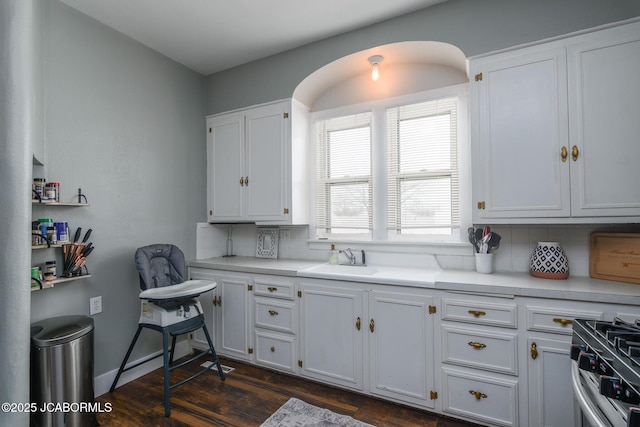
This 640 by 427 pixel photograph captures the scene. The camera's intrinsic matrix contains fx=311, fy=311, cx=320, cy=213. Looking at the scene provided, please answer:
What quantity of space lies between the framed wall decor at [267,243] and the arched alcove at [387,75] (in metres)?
1.40

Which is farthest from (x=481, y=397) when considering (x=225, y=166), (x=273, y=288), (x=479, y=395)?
(x=225, y=166)

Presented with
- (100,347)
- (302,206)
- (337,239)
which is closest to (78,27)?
(302,206)

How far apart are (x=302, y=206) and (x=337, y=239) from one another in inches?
18.9

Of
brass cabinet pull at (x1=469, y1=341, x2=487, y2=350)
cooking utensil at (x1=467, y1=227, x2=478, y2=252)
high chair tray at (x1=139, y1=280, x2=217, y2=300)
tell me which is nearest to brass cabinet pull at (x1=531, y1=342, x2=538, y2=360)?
brass cabinet pull at (x1=469, y1=341, x2=487, y2=350)

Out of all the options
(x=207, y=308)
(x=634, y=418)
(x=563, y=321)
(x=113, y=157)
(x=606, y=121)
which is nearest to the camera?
(x=634, y=418)

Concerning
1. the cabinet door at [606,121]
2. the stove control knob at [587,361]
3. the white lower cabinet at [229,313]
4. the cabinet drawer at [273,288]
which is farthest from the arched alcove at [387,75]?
the stove control knob at [587,361]

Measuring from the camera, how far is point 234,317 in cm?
292

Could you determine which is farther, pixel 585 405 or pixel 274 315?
pixel 274 315

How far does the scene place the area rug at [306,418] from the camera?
203 cm

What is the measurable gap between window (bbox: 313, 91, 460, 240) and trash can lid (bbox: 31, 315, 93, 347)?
2.02 meters

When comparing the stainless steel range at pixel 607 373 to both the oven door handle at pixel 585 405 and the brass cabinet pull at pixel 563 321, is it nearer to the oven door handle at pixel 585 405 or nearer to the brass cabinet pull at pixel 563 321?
the oven door handle at pixel 585 405

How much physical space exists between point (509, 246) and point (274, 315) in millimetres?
1984

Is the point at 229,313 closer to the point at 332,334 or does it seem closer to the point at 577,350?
the point at 332,334

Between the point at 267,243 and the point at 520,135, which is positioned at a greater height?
the point at 520,135
